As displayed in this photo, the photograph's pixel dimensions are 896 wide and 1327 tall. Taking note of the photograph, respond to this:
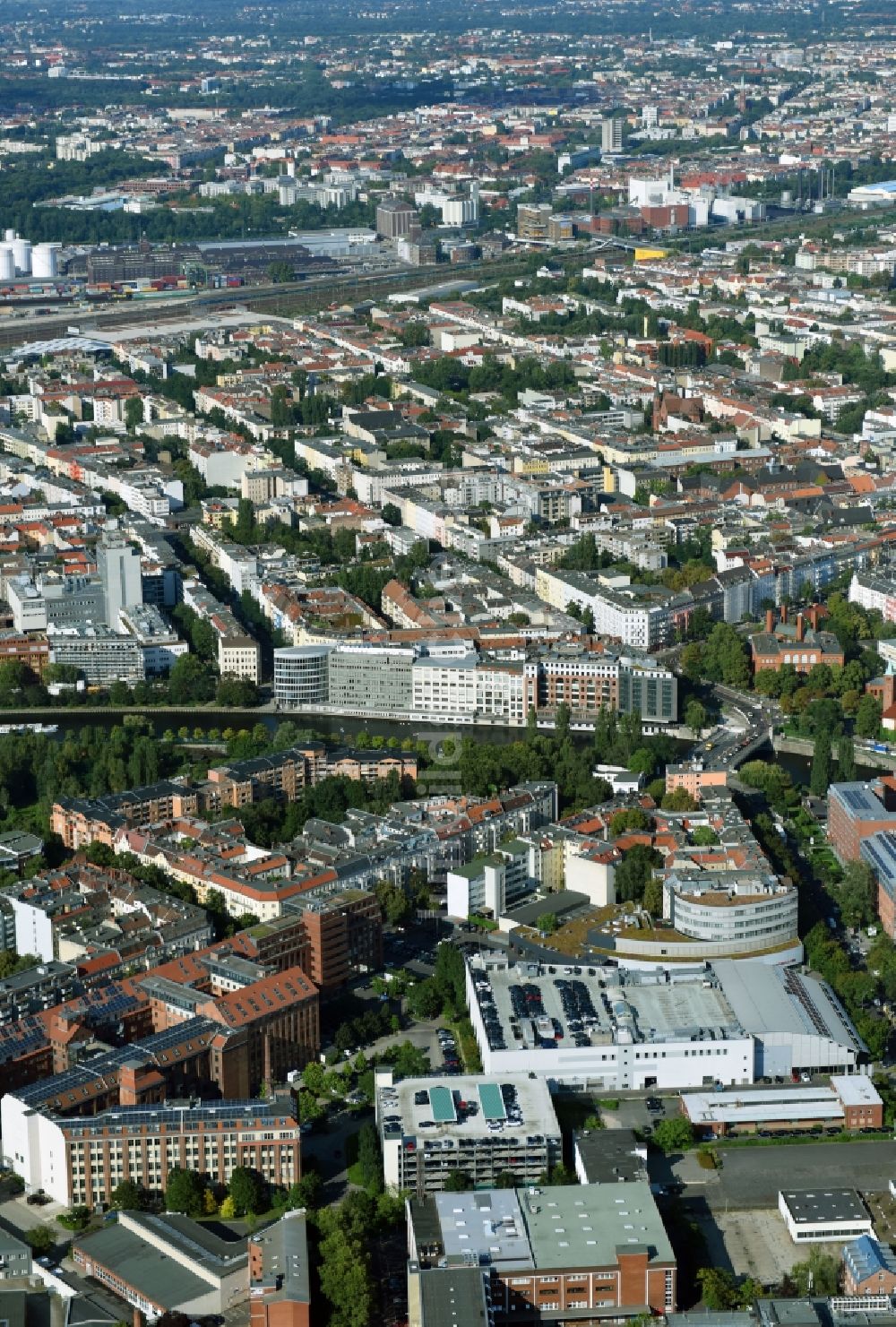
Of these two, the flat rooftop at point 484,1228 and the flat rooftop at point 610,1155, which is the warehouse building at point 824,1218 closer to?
the flat rooftop at point 610,1155

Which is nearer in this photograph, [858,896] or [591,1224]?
[591,1224]

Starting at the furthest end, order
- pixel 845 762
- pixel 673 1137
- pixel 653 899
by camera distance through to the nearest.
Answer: pixel 845 762 → pixel 653 899 → pixel 673 1137

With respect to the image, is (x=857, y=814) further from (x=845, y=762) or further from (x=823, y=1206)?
(x=823, y=1206)

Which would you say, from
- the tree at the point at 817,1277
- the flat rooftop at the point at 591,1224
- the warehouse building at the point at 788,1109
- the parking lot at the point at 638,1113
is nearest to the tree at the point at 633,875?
the parking lot at the point at 638,1113

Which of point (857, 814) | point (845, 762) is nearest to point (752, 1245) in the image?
point (857, 814)

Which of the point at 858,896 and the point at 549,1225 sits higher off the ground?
the point at 549,1225

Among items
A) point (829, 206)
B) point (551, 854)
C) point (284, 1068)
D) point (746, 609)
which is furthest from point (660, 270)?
point (284, 1068)
